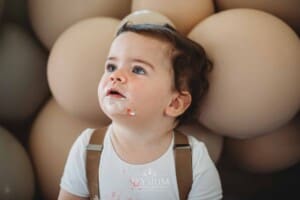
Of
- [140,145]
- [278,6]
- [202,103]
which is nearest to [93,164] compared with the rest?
[140,145]

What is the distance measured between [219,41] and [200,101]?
92 mm

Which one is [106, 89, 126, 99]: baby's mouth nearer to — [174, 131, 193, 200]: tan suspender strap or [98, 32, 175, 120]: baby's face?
[98, 32, 175, 120]: baby's face

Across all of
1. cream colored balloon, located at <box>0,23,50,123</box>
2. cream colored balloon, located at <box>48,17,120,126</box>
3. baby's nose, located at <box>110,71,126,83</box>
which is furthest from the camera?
cream colored balloon, located at <box>0,23,50,123</box>

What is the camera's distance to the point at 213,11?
825 mm

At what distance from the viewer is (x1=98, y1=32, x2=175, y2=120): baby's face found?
2.11 ft

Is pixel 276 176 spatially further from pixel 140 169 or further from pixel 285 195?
pixel 140 169

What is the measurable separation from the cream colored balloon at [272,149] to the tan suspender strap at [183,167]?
184mm

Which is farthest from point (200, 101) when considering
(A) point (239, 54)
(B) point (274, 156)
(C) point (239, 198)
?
(C) point (239, 198)

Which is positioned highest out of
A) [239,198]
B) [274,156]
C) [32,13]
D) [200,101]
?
[32,13]

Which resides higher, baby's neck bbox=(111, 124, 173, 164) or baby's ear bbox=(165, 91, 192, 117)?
baby's ear bbox=(165, 91, 192, 117)

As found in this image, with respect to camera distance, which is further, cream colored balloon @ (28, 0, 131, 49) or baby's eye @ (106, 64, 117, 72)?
cream colored balloon @ (28, 0, 131, 49)

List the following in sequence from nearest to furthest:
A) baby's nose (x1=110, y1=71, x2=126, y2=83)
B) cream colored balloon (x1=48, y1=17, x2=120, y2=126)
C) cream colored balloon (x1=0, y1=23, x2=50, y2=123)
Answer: baby's nose (x1=110, y1=71, x2=126, y2=83) → cream colored balloon (x1=48, y1=17, x2=120, y2=126) → cream colored balloon (x1=0, y1=23, x2=50, y2=123)

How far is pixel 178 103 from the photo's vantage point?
701mm

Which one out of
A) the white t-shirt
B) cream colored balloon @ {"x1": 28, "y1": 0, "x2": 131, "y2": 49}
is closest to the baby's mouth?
the white t-shirt
